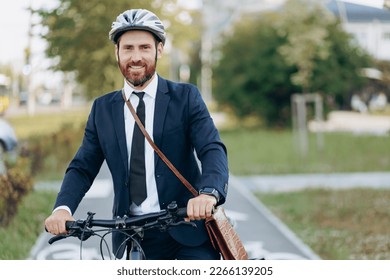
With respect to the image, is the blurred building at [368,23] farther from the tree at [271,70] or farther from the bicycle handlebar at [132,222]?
the bicycle handlebar at [132,222]

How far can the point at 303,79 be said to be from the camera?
49.9 feet

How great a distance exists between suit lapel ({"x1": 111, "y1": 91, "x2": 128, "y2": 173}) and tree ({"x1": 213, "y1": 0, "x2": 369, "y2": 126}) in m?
14.0

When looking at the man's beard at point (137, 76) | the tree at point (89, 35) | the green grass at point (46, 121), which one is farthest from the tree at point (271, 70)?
the man's beard at point (137, 76)

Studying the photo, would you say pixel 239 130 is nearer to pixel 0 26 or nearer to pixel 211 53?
pixel 211 53

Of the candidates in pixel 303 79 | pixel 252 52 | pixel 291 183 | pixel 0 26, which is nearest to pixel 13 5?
pixel 0 26

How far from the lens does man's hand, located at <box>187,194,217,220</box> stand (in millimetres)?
2514

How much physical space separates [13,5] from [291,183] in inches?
206

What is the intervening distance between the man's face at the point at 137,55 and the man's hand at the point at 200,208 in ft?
1.94

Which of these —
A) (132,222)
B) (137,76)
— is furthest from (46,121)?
(132,222)

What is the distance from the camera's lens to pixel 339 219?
7.97 metres

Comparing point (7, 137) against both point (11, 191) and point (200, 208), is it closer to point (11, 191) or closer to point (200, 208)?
point (11, 191)

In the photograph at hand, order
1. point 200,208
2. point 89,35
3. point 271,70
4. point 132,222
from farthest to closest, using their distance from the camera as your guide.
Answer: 1. point 271,70
2. point 89,35
3. point 132,222
4. point 200,208

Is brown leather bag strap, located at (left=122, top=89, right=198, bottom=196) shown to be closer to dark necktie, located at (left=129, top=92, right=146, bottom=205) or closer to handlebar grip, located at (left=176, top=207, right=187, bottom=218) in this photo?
dark necktie, located at (left=129, top=92, right=146, bottom=205)

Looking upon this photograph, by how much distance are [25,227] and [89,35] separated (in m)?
2.21
